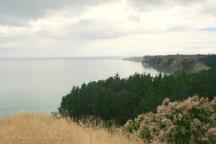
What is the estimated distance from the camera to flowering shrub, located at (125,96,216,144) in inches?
663

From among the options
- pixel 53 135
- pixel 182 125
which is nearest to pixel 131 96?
pixel 182 125

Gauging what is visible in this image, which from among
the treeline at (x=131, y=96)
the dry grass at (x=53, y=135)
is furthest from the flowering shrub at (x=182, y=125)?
the treeline at (x=131, y=96)

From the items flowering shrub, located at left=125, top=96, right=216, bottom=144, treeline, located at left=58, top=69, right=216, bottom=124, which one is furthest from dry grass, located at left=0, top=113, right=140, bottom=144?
treeline, located at left=58, top=69, right=216, bottom=124

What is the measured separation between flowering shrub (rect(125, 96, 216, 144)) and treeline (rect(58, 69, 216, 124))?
54.9 m

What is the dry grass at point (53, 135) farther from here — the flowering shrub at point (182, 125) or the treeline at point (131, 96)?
the treeline at point (131, 96)

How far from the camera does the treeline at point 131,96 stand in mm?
80375

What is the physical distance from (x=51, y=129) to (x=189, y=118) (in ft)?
24.7

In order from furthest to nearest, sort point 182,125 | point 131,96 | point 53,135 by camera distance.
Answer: point 131,96 < point 182,125 < point 53,135

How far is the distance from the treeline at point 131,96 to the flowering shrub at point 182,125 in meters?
54.9

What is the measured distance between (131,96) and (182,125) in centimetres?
7073

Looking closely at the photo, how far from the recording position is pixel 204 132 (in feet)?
57.7

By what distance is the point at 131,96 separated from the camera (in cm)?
8831

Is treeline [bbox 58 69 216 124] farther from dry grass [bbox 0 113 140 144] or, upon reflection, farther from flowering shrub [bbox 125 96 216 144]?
dry grass [bbox 0 113 140 144]

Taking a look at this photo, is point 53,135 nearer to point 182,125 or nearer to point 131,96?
point 182,125
